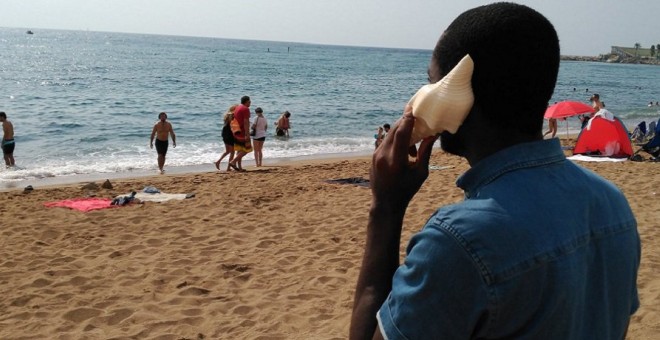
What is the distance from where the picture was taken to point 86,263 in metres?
6.07

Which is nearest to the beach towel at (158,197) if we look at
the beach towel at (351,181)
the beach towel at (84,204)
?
the beach towel at (84,204)

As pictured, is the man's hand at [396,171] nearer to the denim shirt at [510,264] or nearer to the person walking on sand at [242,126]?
the denim shirt at [510,264]

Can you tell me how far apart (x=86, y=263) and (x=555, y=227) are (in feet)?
19.2

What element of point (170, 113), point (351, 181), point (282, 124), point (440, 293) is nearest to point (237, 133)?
point (351, 181)

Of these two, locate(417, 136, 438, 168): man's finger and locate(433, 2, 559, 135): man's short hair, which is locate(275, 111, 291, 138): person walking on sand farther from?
locate(433, 2, 559, 135): man's short hair

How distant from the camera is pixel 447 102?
1.19 meters

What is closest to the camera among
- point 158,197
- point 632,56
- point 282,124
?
point 158,197

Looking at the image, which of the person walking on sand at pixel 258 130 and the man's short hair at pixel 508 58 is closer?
the man's short hair at pixel 508 58

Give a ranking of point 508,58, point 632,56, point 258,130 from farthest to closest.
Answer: point 632,56 < point 258,130 < point 508,58

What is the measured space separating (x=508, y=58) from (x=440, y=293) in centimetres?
49

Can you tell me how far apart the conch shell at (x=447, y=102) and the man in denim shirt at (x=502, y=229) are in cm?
3

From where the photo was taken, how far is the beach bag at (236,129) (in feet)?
42.0

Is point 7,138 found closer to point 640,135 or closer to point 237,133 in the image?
point 237,133

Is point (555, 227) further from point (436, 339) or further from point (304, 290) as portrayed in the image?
point (304, 290)
